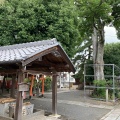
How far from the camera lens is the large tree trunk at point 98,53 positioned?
1578 cm

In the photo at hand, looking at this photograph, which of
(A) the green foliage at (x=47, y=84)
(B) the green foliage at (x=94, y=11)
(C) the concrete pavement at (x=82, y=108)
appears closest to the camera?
(C) the concrete pavement at (x=82, y=108)

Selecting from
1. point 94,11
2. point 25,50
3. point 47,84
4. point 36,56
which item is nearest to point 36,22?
point 94,11

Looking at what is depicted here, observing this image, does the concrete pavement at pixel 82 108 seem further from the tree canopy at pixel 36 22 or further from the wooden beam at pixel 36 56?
the tree canopy at pixel 36 22

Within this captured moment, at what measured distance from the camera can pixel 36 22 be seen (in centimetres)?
1295

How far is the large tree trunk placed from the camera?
51.8ft

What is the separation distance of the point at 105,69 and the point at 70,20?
7.81 metres

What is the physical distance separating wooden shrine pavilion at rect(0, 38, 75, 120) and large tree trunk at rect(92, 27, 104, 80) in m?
7.38

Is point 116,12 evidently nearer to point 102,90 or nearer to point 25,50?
point 102,90

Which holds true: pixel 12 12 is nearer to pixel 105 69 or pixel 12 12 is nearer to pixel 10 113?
pixel 10 113

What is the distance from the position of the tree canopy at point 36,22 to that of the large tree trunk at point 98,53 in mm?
3473

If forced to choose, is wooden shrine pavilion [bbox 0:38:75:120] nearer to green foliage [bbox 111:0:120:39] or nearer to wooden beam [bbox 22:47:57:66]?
wooden beam [bbox 22:47:57:66]

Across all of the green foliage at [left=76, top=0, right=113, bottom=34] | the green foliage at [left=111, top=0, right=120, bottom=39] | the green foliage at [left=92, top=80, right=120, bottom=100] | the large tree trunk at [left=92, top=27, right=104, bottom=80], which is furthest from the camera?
the large tree trunk at [left=92, top=27, right=104, bottom=80]

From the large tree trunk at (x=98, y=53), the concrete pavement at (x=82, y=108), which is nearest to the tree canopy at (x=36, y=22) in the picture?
the large tree trunk at (x=98, y=53)

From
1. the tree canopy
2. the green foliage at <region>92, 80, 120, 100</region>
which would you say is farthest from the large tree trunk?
the tree canopy
